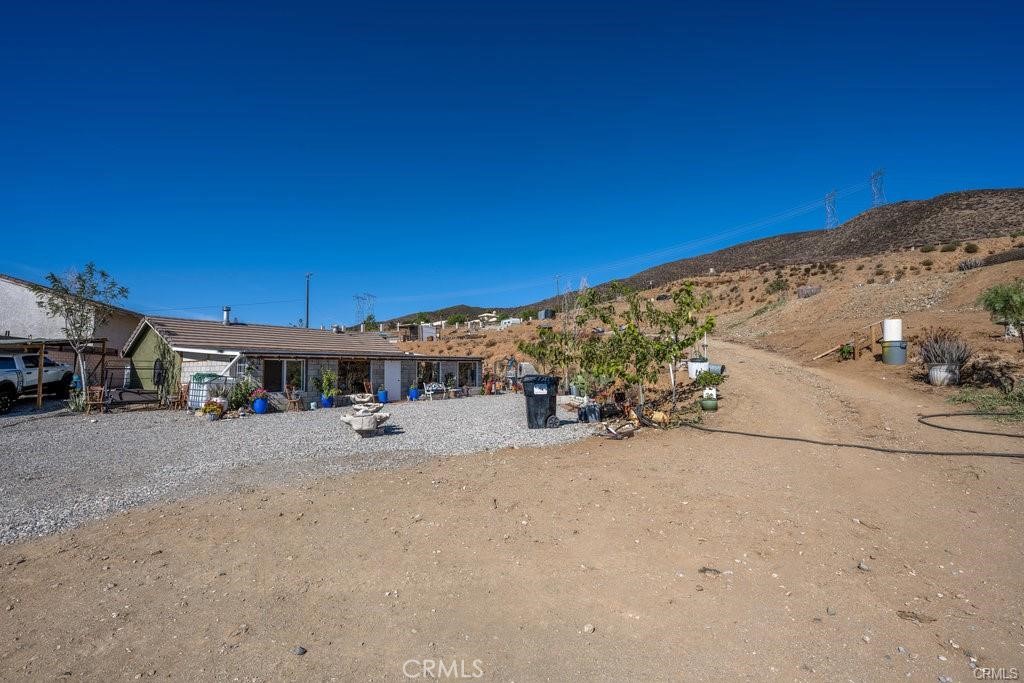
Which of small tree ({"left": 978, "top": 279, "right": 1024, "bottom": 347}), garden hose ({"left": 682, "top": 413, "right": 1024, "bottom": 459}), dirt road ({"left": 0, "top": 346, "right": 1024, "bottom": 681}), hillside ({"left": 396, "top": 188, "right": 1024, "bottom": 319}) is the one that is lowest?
dirt road ({"left": 0, "top": 346, "right": 1024, "bottom": 681})

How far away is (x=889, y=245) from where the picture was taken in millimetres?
52656

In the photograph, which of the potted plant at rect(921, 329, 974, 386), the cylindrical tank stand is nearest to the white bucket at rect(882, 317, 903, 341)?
the cylindrical tank stand

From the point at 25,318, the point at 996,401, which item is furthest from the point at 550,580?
the point at 25,318

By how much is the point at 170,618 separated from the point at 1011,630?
5.98 m

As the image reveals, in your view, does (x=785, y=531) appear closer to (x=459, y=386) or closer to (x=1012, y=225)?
(x=459, y=386)

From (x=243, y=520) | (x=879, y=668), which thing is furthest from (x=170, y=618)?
(x=879, y=668)

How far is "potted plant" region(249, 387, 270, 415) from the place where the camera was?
55.9 ft

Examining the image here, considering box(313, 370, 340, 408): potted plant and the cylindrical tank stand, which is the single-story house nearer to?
box(313, 370, 340, 408): potted plant

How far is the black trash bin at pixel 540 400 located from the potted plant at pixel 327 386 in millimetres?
10125

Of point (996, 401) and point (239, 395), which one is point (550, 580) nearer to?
point (996, 401)

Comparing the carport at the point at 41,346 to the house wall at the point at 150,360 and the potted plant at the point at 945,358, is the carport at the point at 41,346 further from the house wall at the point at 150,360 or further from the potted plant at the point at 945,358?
the potted plant at the point at 945,358

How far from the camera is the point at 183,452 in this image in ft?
33.0

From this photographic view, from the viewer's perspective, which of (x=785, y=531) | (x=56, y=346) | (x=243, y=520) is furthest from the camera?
(x=56, y=346)

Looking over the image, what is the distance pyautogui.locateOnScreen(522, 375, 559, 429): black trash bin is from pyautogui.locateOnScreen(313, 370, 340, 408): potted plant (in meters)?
10.1
